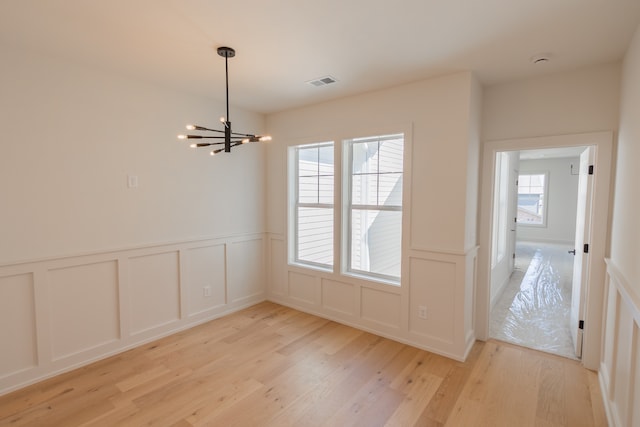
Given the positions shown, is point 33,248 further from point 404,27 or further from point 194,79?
point 404,27

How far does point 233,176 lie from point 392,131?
2085 mm

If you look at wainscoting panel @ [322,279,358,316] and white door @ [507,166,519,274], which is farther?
white door @ [507,166,519,274]

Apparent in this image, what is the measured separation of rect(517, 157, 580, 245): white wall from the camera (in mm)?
9133

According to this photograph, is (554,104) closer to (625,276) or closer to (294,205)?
(625,276)

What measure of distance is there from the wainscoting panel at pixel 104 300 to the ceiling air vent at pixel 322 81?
2161 mm

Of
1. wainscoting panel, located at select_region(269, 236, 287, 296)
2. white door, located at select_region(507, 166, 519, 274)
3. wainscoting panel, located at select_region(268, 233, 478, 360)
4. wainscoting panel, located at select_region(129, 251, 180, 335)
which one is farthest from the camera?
white door, located at select_region(507, 166, 519, 274)

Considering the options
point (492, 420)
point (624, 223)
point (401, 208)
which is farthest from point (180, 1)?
point (492, 420)

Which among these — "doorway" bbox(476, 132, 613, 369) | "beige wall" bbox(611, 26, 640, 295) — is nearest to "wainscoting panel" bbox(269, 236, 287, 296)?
"doorway" bbox(476, 132, 613, 369)

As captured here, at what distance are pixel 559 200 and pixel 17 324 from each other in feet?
39.0

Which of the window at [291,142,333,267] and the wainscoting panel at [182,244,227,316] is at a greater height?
the window at [291,142,333,267]

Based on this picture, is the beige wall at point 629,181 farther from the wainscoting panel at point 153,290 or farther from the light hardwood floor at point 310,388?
the wainscoting panel at point 153,290

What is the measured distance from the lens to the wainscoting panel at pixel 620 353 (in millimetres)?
1691

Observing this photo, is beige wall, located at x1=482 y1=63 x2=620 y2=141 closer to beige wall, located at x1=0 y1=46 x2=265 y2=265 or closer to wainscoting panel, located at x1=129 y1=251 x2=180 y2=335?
beige wall, located at x1=0 y1=46 x2=265 y2=265

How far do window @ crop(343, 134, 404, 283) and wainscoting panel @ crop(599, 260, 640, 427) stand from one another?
5.68 feet
